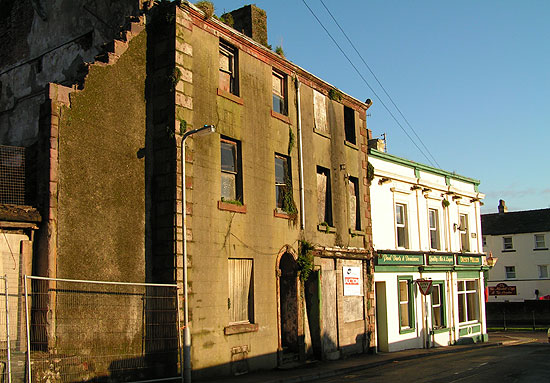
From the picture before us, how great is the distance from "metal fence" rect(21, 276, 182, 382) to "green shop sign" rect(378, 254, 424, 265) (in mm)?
12445

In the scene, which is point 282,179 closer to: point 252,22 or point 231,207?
point 231,207

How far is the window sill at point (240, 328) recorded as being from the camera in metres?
16.1

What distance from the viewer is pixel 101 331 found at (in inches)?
520

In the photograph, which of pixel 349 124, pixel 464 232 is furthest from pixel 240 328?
pixel 464 232

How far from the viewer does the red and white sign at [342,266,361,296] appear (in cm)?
2220

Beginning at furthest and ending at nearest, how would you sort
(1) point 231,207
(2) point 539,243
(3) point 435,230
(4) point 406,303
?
(2) point 539,243
(3) point 435,230
(4) point 406,303
(1) point 231,207

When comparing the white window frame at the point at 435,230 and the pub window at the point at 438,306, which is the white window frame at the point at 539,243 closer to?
the white window frame at the point at 435,230

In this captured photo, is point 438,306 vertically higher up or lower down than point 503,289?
higher up

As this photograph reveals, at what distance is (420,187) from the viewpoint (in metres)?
28.4

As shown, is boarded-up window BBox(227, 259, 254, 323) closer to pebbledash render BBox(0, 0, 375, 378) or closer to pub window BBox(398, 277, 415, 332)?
pebbledash render BBox(0, 0, 375, 378)

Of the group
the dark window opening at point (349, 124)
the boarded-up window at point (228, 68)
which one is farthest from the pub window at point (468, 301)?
the boarded-up window at point (228, 68)

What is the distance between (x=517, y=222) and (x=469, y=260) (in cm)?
2974

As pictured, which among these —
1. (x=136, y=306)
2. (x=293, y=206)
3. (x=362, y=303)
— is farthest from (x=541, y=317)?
(x=136, y=306)

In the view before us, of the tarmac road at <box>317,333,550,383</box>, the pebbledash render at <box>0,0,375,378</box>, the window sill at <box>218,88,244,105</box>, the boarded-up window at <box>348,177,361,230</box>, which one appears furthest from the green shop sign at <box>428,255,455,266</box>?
the window sill at <box>218,88,244,105</box>
